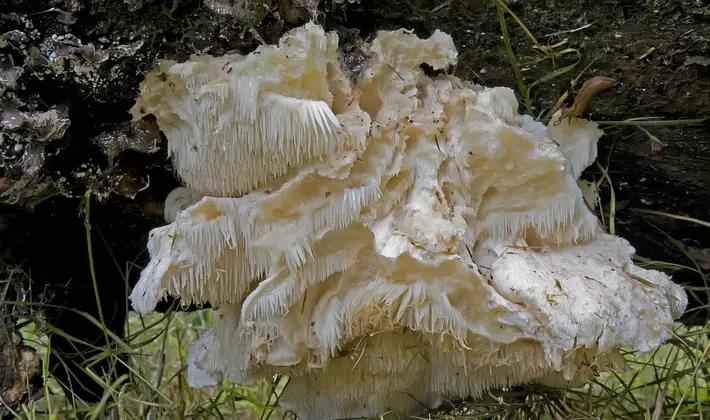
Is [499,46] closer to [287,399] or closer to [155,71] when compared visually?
[155,71]

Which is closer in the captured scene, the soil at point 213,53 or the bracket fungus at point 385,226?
the bracket fungus at point 385,226

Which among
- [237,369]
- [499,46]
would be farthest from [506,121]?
[237,369]

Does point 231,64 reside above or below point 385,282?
above

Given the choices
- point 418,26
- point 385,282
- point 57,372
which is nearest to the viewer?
point 385,282

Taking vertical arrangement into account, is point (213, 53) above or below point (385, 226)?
above
